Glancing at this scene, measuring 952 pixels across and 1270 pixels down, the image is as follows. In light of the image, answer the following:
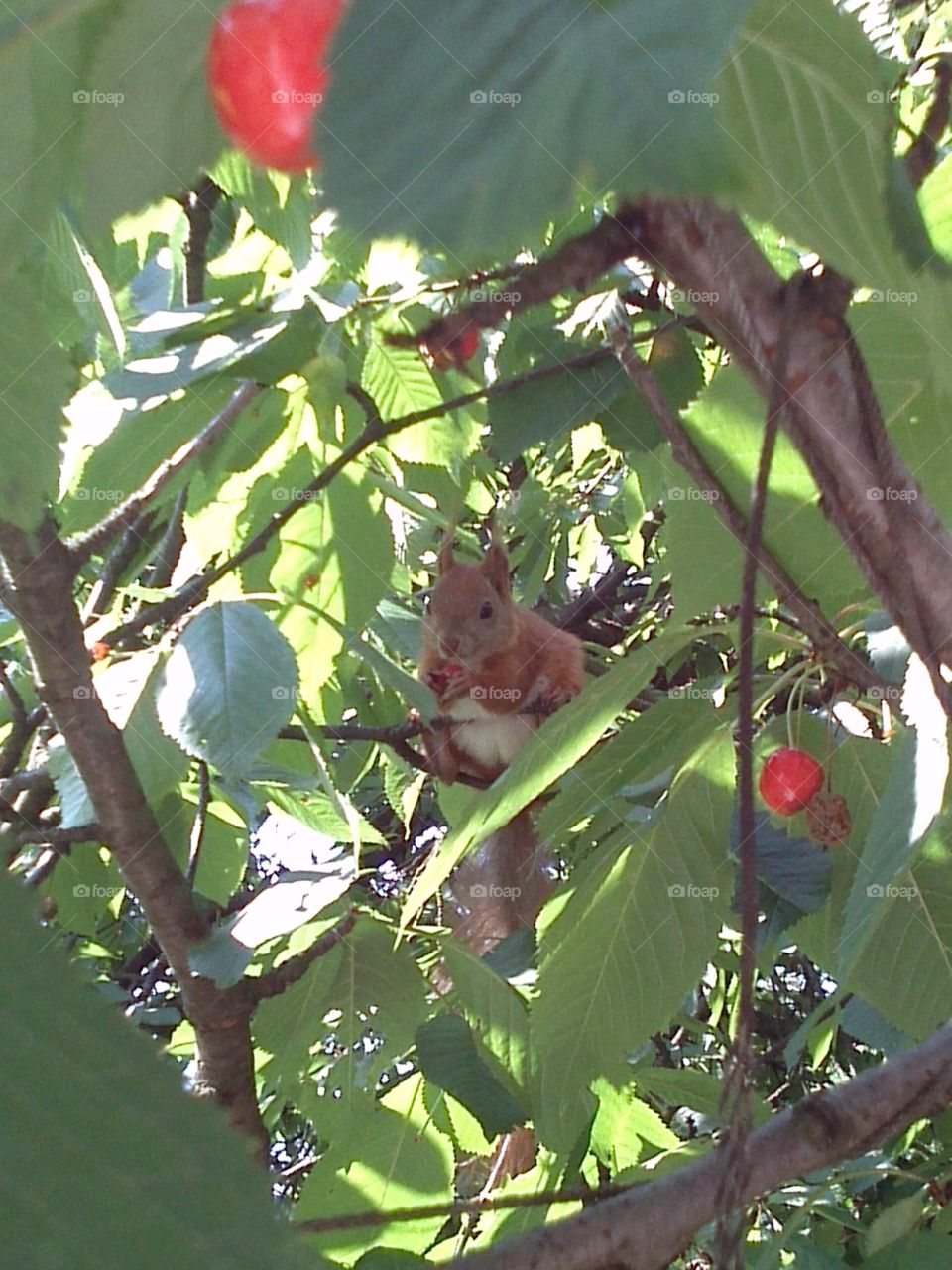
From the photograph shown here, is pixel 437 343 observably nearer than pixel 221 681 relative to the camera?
Yes

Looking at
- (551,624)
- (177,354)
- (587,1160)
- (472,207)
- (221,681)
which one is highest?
(551,624)

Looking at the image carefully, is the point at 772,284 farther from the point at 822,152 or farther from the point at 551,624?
the point at 551,624

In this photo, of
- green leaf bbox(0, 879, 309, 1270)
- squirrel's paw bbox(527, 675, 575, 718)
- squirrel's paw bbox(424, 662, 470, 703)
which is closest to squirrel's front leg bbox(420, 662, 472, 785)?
squirrel's paw bbox(424, 662, 470, 703)

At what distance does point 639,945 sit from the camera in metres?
0.60

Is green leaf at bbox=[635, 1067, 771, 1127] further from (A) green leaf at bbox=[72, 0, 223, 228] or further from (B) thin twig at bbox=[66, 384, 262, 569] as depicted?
(A) green leaf at bbox=[72, 0, 223, 228]

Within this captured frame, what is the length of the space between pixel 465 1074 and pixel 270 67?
0.67 metres

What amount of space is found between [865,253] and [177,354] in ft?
1.52

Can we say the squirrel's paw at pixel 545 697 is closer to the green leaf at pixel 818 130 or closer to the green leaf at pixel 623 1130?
the green leaf at pixel 623 1130

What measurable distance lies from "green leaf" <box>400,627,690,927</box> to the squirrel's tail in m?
0.83

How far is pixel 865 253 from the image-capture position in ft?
0.62

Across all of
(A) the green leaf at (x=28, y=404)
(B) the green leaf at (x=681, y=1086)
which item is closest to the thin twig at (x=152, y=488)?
(A) the green leaf at (x=28, y=404)

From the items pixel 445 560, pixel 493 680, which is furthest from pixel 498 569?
pixel 493 680

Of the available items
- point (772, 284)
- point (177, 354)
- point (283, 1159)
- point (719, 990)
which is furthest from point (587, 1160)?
point (283, 1159)

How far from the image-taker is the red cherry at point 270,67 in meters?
0.19
